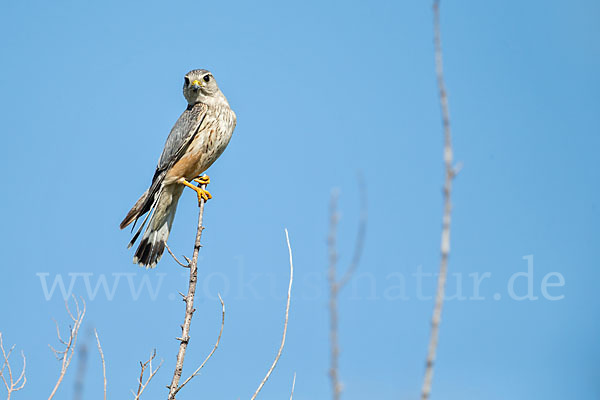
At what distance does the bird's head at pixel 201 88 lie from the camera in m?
5.82

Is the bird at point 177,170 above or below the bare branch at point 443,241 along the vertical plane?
above

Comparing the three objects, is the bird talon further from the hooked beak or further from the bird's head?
the hooked beak

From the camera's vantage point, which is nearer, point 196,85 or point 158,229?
point 158,229

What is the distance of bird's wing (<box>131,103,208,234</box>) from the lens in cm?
533

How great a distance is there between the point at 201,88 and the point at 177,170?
0.89 metres

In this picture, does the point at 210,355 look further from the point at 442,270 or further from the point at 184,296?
the point at 442,270

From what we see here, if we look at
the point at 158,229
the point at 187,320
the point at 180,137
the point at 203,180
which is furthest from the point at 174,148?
the point at 187,320

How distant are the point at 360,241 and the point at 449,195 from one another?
282 mm

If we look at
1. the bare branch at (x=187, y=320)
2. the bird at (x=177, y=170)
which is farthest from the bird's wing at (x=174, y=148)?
the bare branch at (x=187, y=320)

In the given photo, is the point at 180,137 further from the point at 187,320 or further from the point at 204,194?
the point at 187,320

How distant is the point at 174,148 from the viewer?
5.41 metres

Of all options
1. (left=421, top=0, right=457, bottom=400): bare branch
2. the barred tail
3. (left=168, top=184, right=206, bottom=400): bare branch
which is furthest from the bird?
(left=421, top=0, right=457, bottom=400): bare branch

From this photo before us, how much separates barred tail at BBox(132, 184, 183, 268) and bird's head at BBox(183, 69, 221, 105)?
2.94 ft

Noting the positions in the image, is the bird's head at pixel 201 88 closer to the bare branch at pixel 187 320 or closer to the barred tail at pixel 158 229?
the barred tail at pixel 158 229
